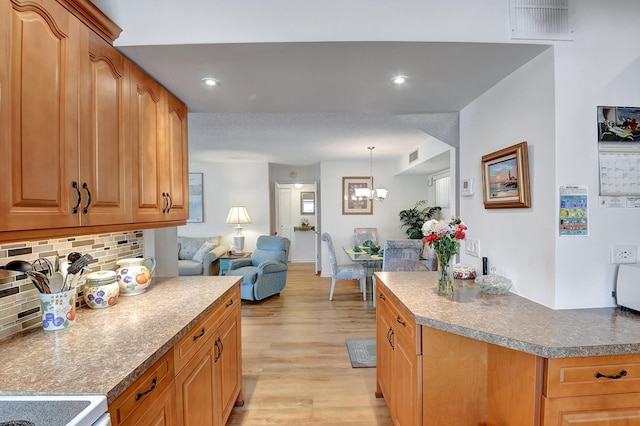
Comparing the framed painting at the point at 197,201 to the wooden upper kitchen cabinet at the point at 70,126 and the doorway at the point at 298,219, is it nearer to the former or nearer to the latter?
the doorway at the point at 298,219

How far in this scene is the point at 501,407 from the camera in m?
1.30

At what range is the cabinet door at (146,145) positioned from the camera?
1.54m

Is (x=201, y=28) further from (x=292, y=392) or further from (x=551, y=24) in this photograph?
(x=292, y=392)

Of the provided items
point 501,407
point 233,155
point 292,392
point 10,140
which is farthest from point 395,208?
point 10,140

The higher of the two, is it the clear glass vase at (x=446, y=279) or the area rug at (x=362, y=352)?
the clear glass vase at (x=446, y=279)

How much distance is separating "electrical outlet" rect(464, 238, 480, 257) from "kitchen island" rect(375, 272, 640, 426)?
32cm

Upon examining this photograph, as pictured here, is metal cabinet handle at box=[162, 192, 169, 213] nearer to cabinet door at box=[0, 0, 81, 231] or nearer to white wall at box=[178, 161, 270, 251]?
cabinet door at box=[0, 0, 81, 231]

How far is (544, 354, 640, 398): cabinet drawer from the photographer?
105cm

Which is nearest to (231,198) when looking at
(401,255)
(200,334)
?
(401,255)

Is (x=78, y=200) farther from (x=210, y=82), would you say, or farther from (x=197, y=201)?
(x=197, y=201)

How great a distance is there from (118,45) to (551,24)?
6.94 ft

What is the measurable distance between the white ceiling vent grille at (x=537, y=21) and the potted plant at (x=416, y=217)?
4.08m

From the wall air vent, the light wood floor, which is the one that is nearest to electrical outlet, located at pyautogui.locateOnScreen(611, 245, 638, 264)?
the light wood floor

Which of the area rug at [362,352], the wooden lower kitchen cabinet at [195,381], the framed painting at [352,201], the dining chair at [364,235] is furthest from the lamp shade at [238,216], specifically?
the wooden lower kitchen cabinet at [195,381]
